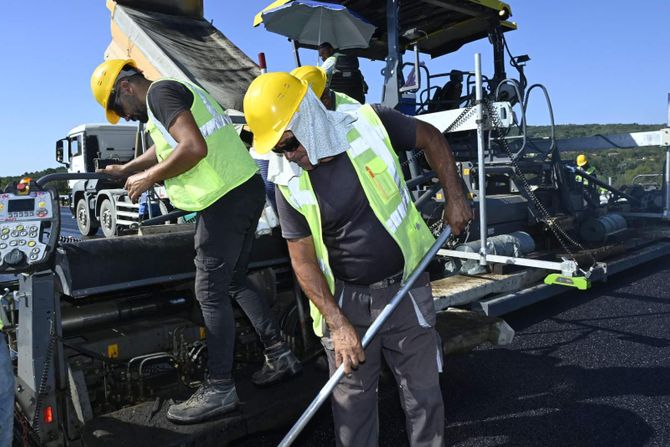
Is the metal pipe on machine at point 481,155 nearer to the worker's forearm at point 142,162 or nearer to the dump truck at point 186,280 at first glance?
the dump truck at point 186,280

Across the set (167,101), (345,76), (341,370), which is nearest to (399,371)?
(341,370)

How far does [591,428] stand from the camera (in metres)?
2.83

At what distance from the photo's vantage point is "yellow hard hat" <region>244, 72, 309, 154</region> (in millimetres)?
1862

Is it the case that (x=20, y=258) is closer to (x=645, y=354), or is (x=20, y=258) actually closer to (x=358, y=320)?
(x=358, y=320)

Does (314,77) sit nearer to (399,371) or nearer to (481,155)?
(481,155)

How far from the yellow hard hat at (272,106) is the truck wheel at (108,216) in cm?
796

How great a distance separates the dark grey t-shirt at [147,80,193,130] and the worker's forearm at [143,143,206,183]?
0.14m

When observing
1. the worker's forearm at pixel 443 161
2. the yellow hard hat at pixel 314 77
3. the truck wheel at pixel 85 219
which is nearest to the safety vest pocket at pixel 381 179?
the worker's forearm at pixel 443 161

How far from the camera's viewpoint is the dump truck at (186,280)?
2240mm

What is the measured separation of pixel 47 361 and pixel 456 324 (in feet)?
7.81

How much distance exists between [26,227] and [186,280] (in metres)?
0.91

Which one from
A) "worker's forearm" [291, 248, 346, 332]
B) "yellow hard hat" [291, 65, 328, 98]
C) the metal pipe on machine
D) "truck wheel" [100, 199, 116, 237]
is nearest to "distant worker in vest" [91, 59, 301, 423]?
"worker's forearm" [291, 248, 346, 332]

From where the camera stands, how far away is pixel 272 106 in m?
1.86

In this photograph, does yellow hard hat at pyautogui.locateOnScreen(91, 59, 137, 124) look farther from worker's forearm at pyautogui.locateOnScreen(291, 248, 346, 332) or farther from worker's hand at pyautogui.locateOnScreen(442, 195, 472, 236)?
worker's hand at pyautogui.locateOnScreen(442, 195, 472, 236)
